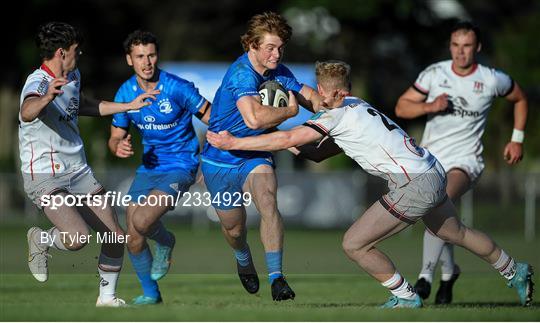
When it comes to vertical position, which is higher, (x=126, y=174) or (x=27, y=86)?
(x=27, y=86)

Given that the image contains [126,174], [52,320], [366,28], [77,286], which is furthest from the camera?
[366,28]

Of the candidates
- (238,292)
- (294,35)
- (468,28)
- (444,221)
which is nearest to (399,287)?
(444,221)

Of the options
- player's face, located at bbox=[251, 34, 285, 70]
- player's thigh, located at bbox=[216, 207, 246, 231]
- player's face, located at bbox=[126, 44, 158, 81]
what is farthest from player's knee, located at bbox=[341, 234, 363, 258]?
player's face, located at bbox=[126, 44, 158, 81]

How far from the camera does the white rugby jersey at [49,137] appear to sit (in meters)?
10.1

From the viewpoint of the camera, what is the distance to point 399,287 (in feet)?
33.7

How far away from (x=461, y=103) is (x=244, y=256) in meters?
3.02

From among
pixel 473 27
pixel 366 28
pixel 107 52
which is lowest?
pixel 107 52

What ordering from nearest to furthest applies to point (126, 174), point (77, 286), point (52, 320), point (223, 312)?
point (52, 320), point (223, 312), point (77, 286), point (126, 174)

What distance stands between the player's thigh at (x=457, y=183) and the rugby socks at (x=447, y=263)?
613 mm

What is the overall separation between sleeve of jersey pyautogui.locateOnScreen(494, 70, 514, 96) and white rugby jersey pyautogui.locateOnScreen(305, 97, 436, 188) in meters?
2.52

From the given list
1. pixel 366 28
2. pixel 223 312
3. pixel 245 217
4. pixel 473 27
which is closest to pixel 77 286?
pixel 245 217

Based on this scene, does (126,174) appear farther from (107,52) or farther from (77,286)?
(107,52)

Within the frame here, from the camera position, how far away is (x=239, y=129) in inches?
421

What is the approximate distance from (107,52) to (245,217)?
30.0m
